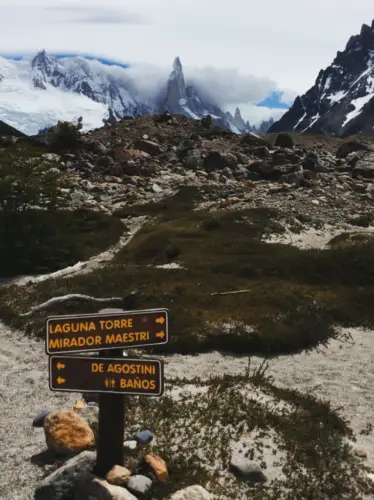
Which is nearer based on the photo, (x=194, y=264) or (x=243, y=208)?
(x=194, y=264)

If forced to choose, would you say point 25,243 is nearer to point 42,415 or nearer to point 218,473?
point 42,415

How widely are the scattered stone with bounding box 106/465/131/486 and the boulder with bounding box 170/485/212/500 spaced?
105 centimetres

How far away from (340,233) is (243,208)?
1067cm

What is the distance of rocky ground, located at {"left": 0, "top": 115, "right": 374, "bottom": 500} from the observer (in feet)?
40.8

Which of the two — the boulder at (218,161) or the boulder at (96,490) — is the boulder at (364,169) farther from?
the boulder at (96,490)

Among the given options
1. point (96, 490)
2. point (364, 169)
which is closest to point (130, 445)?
point (96, 490)

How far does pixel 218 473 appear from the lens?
38.7 feet

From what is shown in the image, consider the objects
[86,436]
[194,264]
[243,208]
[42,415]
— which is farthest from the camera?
[243,208]

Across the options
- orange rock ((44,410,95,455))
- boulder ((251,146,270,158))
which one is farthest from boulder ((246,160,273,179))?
orange rock ((44,410,95,455))

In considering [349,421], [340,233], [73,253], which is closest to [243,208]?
[340,233]

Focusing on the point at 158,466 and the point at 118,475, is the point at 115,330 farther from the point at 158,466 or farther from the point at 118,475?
the point at 158,466

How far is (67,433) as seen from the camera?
1247cm

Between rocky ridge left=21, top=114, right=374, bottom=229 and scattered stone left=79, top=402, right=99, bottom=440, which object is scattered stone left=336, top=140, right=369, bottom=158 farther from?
scattered stone left=79, top=402, right=99, bottom=440

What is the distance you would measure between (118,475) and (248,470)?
3229mm
